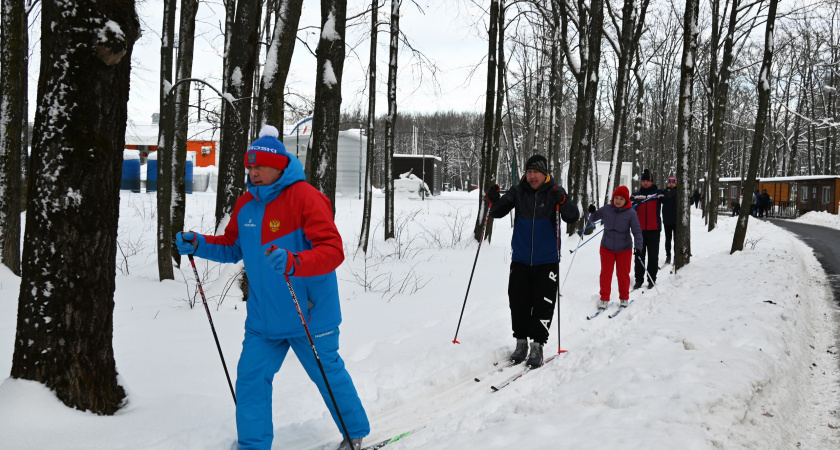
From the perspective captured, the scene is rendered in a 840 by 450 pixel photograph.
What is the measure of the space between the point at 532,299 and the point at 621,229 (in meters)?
3.27

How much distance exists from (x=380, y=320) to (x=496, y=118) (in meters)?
9.91

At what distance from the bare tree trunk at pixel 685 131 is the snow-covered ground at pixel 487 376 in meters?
2.54

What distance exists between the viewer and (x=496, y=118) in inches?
615

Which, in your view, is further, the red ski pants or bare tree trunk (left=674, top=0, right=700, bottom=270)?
bare tree trunk (left=674, top=0, right=700, bottom=270)

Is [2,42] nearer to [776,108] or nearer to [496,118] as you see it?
[496,118]

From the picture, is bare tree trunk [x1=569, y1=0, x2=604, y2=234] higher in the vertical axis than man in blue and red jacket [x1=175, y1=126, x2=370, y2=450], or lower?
higher

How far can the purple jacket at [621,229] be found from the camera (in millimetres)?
8250

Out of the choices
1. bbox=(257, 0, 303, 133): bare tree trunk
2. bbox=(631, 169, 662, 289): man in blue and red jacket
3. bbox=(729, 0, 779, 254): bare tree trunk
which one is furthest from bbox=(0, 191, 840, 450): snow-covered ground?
bbox=(729, 0, 779, 254): bare tree trunk

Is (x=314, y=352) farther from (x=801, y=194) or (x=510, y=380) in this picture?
(x=801, y=194)

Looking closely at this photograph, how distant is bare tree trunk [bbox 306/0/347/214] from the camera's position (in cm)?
700

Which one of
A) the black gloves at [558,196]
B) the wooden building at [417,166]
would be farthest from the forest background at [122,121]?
the wooden building at [417,166]

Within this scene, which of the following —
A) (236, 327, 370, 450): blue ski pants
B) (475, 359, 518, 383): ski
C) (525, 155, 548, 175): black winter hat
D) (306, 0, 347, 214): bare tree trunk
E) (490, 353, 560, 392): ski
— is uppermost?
(306, 0, 347, 214): bare tree trunk

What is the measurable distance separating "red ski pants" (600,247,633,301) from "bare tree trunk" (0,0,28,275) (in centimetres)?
841

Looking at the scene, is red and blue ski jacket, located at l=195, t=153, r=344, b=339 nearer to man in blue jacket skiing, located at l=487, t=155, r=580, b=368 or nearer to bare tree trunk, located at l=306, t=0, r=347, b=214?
man in blue jacket skiing, located at l=487, t=155, r=580, b=368
